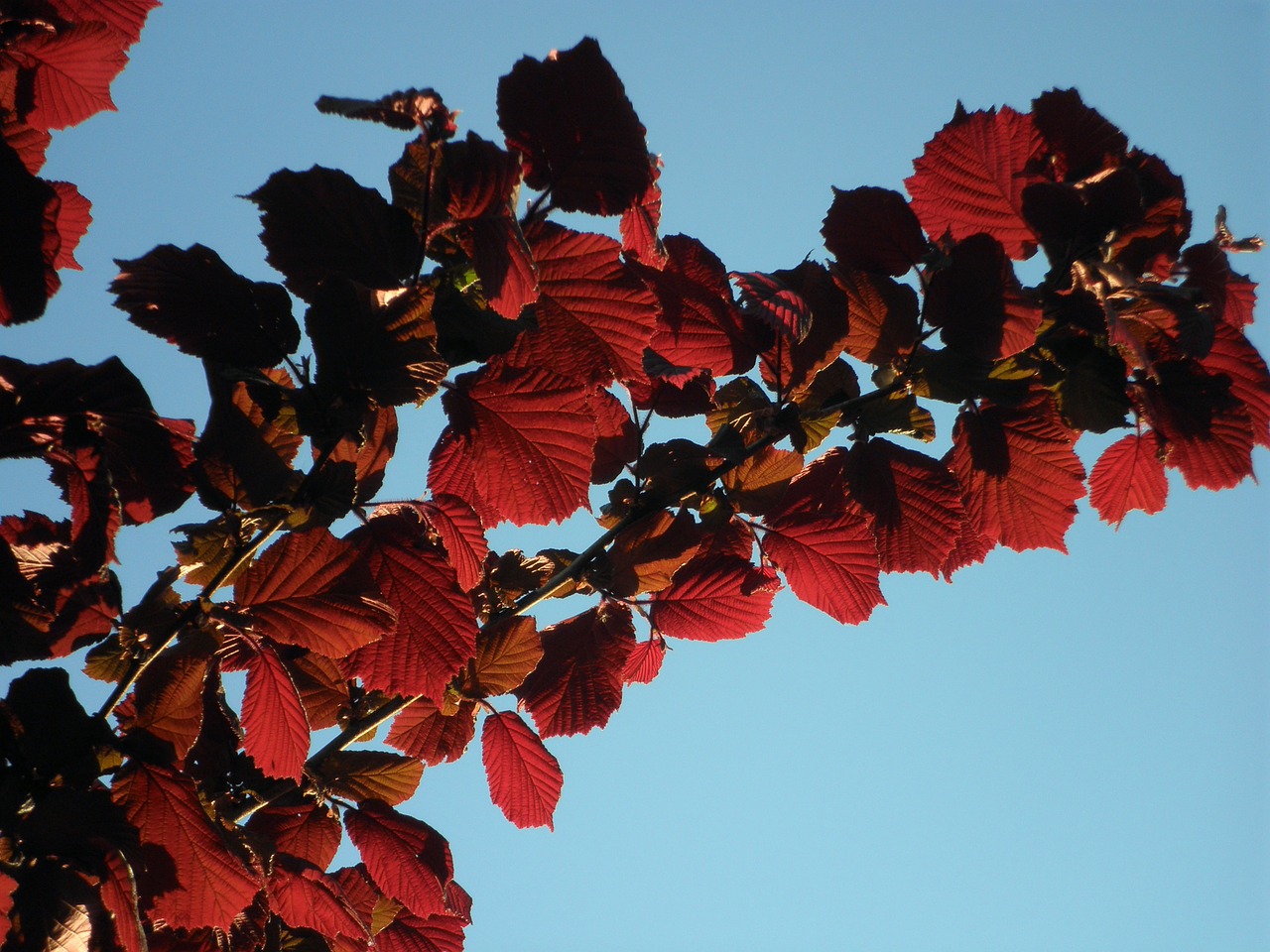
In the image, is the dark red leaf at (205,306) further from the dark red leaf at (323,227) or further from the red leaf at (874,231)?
the red leaf at (874,231)

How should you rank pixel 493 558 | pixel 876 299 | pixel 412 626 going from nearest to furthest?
pixel 412 626 → pixel 876 299 → pixel 493 558

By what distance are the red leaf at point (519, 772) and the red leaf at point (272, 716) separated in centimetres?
28

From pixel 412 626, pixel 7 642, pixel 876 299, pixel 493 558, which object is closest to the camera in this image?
pixel 7 642

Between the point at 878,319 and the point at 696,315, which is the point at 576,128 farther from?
the point at 878,319

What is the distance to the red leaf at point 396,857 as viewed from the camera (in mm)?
1130

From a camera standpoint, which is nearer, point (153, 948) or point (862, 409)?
point (153, 948)

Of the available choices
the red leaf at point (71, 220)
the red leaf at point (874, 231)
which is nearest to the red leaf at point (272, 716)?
the red leaf at point (71, 220)

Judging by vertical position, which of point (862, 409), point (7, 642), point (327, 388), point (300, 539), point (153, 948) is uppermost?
point (862, 409)

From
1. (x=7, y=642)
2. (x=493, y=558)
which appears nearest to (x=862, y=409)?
(x=493, y=558)

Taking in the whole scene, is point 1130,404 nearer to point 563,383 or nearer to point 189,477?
point 563,383

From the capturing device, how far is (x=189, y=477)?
93 centimetres

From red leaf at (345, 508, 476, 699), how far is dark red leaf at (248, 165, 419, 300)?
0.24 metres

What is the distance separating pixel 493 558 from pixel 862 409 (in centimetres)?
46

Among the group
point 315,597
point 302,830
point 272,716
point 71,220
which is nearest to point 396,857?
point 302,830
